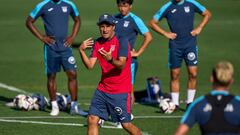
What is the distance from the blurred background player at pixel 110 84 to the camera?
1490 cm

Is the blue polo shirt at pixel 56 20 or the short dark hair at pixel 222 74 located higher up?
the blue polo shirt at pixel 56 20

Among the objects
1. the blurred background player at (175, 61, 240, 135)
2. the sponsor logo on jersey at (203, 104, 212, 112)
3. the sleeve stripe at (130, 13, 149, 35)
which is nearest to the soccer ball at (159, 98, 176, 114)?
the sleeve stripe at (130, 13, 149, 35)

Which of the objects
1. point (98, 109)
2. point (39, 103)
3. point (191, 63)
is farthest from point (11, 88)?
point (98, 109)

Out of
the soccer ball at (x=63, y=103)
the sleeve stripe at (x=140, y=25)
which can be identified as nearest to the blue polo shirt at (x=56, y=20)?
the soccer ball at (x=63, y=103)

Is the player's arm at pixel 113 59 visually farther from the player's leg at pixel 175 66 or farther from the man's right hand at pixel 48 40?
the player's leg at pixel 175 66

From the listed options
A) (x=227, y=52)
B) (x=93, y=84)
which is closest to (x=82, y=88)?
(x=93, y=84)

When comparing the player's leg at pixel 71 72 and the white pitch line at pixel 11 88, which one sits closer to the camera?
the player's leg at pixel 71 72

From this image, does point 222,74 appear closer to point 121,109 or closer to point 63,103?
point 121,109

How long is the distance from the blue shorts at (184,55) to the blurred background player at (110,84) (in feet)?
16.3

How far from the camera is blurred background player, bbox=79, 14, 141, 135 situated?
14.9 meters

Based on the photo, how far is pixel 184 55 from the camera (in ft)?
66.0

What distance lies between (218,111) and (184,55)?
373 inches

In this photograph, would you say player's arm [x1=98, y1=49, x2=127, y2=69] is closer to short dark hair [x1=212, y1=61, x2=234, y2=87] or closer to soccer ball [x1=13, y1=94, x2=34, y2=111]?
short dark hair [x1=212, y1=61, x2=234, y2=87]

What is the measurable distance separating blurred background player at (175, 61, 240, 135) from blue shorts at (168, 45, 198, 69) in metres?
9.21
